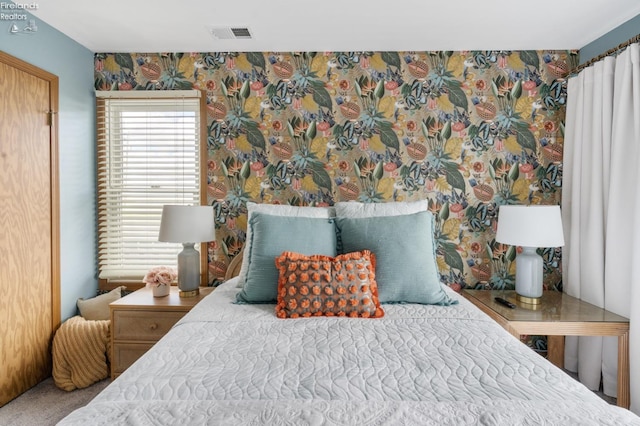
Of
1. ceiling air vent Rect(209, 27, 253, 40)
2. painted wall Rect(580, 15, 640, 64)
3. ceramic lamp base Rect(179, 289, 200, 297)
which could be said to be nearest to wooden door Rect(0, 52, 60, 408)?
ceramic lamp base Rect(179, 289, 200, 297)

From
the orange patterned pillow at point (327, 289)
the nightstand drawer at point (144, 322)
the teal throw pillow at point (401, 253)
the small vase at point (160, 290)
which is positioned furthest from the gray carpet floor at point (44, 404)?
the teal throw pillow at point (401, 253)

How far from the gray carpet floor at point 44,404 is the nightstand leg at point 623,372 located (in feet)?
10.4

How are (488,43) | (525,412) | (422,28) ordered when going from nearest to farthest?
1. (525,412)
2. (422,28)
3. (488,43)

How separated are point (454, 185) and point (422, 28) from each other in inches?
44.6

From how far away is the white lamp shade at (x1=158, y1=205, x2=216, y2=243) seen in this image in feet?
8.48

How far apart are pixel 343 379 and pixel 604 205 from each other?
7.45ft

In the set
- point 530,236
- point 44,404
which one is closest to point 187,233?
point 44,404

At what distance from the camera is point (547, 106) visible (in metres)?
2.93

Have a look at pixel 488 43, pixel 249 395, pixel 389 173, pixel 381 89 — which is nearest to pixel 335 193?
pixel 389 173

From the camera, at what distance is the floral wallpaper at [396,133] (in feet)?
9.62

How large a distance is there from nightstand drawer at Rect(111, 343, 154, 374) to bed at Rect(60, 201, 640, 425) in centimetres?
87

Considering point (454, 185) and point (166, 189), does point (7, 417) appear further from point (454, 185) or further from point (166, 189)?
point (454, 185)

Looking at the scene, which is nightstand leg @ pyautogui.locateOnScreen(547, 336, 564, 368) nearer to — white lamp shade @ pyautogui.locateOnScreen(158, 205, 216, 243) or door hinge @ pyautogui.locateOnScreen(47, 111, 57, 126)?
white lamp shade @ pyautogui.locateOnScreen(158, 205, 216, 243)

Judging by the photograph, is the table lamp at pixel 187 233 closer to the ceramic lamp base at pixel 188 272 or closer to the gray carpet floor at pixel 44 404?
the ceramic lamp base at pixel 188 272
